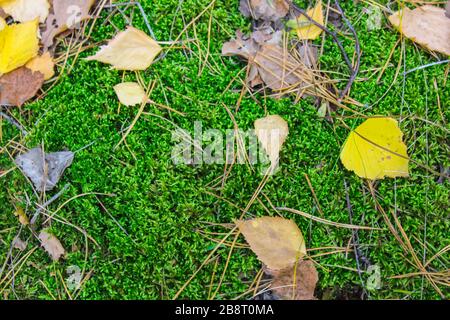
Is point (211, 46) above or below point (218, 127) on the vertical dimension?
above

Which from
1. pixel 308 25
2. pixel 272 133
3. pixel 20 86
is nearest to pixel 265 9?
pixel 308 25

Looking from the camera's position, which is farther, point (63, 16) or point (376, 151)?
point (63, 16)

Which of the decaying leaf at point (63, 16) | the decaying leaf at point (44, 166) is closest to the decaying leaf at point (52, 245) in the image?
the decaying leaf at point (44, 166)

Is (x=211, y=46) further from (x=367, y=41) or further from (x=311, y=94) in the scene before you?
(x=367, y=41)

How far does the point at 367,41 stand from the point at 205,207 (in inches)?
40.6

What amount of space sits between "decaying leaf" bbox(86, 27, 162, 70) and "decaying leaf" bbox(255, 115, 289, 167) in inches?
22.2

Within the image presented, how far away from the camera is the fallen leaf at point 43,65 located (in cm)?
185

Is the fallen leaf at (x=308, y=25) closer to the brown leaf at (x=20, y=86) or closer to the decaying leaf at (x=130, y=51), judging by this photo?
the decaying leaf at (x=130, y=51)

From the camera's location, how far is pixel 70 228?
1.79 metres

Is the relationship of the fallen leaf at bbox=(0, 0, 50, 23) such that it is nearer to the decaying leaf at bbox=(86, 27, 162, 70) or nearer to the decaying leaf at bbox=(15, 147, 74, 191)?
the decaying leaf at bbox=(86, 27, 162, 70)

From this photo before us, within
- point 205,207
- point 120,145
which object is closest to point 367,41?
point 205,207

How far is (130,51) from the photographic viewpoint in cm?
185

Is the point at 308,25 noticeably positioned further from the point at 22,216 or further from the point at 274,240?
the point at 22,216

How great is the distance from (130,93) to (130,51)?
19cm
